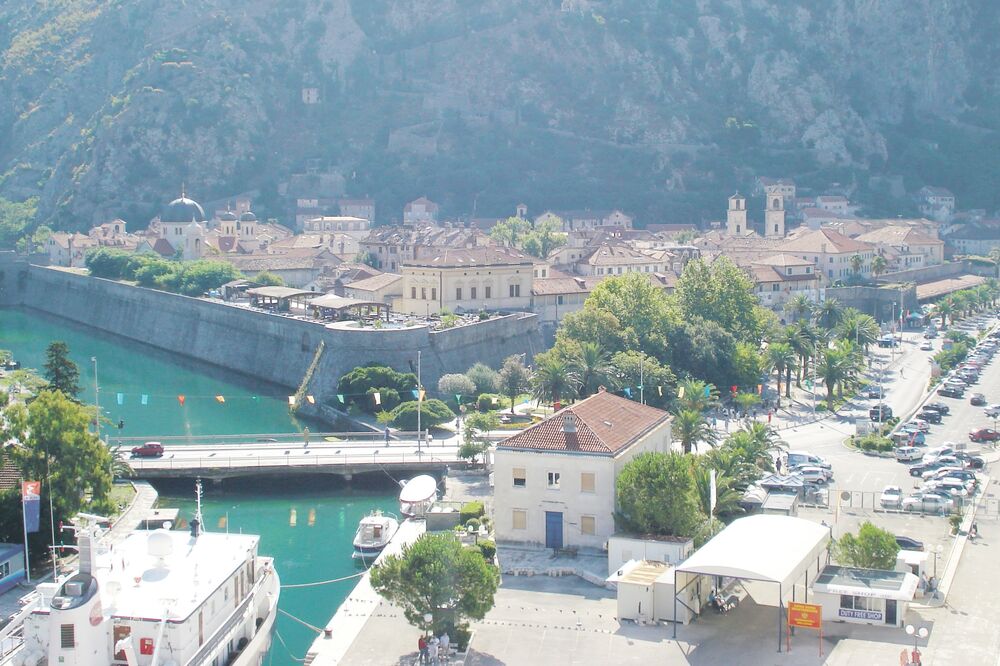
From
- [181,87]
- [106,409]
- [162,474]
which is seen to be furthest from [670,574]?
[181,87]

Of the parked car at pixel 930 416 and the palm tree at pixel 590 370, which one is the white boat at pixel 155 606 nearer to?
the palm tree at pixel 590 370

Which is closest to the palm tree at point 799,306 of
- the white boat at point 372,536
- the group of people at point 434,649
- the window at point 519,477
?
the white boat at point 372,536

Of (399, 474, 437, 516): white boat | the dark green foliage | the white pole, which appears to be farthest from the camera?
the dark green foliage

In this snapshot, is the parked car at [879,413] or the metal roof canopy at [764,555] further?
the parked car at [879,413]

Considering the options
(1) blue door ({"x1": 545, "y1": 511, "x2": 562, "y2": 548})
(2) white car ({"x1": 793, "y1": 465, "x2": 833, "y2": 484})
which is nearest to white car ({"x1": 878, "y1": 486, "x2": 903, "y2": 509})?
(2) white car ({"x1": 793, "y1": 465, "x2": 833, "y2": 484})

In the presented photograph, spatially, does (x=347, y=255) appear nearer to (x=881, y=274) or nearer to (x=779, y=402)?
(x=881, y=274)

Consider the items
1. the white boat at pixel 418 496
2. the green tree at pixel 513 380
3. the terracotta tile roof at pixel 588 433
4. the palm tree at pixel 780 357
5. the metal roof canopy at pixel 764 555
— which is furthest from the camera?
the palm tree at pixel 780 357

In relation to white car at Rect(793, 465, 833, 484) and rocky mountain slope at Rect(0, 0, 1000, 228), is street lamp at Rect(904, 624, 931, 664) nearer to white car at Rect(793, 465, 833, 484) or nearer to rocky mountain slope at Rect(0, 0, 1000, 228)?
white car at Rect(793, 465, 833, 484)
